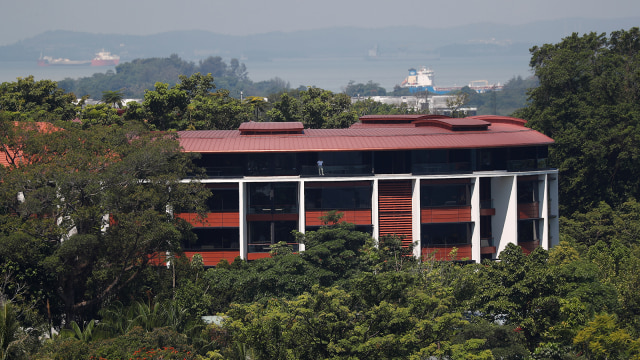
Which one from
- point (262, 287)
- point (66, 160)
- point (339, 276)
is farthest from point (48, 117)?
point (339, 276)

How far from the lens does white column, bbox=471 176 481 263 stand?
4444 centimetres

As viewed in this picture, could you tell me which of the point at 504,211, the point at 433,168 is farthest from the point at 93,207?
the point at 504,211

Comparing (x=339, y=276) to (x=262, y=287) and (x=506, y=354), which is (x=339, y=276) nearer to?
(x=262, y=287)

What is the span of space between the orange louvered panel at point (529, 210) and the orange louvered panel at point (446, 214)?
349cm

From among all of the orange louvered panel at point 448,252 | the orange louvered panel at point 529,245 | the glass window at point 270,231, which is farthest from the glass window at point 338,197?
the orange louvered panel at point 529,245

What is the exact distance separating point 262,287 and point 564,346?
12.4m

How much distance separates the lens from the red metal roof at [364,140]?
42875 mm

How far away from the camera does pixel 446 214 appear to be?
146 ft

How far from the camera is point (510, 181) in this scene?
45.3 m

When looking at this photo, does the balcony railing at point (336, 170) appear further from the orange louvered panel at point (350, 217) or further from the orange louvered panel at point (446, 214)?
the orange louvered panel at point (446, 214)

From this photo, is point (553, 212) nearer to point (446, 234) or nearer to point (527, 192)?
point (527, 192)

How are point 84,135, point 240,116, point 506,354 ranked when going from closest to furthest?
point 506,354
point 84,135
point 240,116


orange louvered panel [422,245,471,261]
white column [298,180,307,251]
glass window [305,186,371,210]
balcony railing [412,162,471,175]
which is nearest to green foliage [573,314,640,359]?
orange louvered panel [422,245,471,261]

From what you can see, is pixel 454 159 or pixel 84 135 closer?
pixel 84 135
